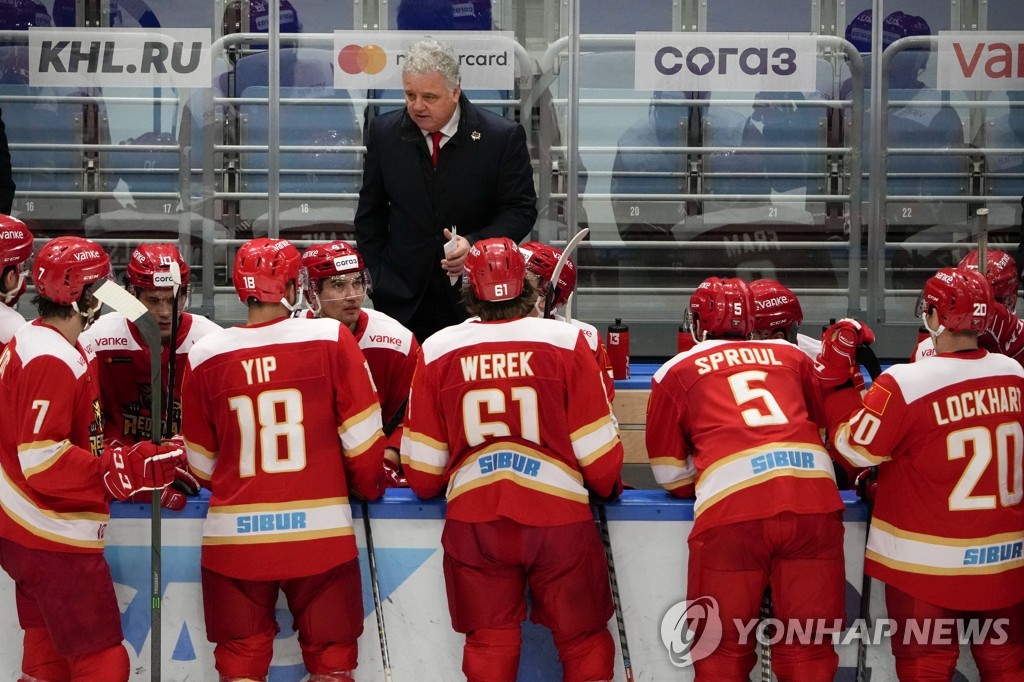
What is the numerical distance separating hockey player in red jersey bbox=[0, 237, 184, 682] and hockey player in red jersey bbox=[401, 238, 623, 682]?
0.63 meters

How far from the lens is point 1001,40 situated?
4.92 m

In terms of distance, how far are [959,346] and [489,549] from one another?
3.74 feet

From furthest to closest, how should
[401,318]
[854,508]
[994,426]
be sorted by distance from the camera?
[401,318], [854,508], [994,426]

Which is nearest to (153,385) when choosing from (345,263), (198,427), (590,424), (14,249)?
(198,427)

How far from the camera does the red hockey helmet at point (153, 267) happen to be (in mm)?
3074

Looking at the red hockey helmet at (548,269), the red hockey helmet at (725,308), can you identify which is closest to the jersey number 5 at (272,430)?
the red hockey helmet at (725,308)

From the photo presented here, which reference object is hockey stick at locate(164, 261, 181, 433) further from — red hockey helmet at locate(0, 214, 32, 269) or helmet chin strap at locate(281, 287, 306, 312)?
red hockey helmet at locate(0, 214, 32, 269)

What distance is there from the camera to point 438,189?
3734 millimetres

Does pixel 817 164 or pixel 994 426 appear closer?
pixel 994 426

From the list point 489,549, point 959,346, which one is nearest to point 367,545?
point 489,549

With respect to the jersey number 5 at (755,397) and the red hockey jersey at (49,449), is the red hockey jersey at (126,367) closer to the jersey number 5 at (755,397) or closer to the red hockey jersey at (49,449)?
the red hockey jersey at (49,449)

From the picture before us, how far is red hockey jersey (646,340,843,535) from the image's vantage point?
104 inches

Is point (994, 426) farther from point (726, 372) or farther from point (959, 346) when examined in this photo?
point (726, 372)

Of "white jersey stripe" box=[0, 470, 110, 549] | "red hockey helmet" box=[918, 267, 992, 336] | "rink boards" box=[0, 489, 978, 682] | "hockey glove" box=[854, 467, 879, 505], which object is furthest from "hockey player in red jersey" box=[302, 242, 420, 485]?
"red hockey helmet" box=[918, 267, 992, 336]
